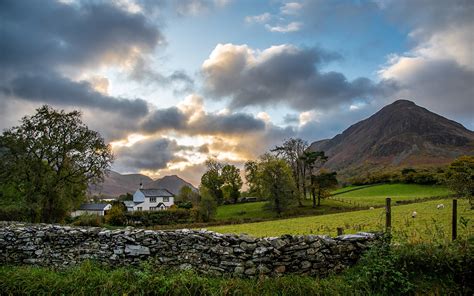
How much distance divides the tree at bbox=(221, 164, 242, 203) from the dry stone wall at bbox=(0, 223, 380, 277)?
6853cm

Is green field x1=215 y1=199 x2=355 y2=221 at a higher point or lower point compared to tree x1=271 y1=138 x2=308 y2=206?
lower

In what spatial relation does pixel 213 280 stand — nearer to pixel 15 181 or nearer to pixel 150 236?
pixel 150 236

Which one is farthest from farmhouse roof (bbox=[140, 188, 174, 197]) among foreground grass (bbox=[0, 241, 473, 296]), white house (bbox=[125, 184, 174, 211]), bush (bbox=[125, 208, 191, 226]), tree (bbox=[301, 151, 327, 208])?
foreground grass (bbox=[0, 241, 473, 296])

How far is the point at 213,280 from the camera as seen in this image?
316 inches

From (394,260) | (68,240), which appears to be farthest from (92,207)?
(394,260)

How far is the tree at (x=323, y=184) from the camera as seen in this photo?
181 feet

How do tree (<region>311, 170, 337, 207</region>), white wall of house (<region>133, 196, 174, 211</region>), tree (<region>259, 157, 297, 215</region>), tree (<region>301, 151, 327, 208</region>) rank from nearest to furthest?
tree (<region>259, 157, 297, 215</region>)
tree (<region>311, 170, 337, 207</region>)
tree (<region>301, 151, 327, 208</region>)
white wall of house (<region>133, 196, 174, 211</region>)

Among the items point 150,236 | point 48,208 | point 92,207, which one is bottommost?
point 92,207

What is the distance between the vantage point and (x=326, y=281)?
7523 millimetres

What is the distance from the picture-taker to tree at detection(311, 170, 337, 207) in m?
55.3

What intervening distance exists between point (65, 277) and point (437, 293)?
9.43 m

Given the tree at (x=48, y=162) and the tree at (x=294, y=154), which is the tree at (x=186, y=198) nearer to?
the tree at (x=294, y=154)

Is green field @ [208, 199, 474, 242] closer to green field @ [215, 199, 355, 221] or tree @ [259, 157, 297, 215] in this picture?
green field @ [215, 199, 355, 221]

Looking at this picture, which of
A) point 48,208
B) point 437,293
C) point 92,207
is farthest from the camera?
point 92,207
